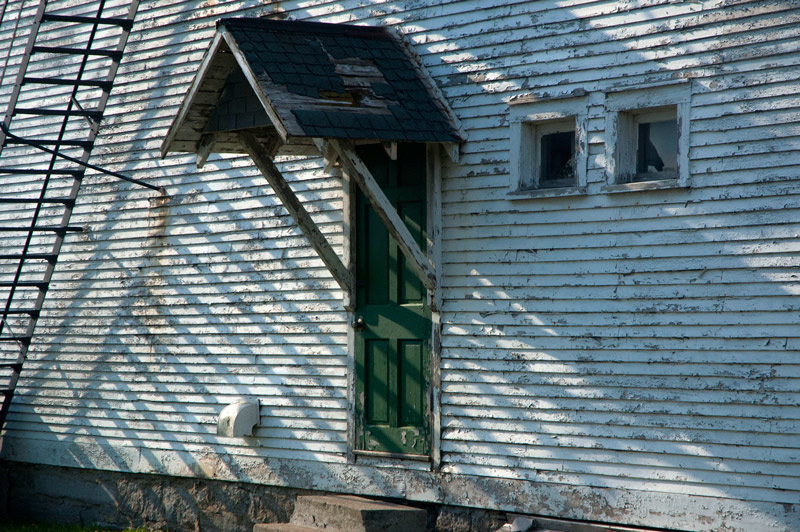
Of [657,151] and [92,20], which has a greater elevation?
[92,20]

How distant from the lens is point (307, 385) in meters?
8.50

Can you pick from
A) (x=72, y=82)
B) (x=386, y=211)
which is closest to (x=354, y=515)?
(x=386, y=211)

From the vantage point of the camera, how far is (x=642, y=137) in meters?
6.66

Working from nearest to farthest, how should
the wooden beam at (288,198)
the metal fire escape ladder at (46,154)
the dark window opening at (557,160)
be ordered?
1. the dark window opening at (557,160)
2. the wooden beam at (288,198)
3. the metal fire escape ladder at (46,154)

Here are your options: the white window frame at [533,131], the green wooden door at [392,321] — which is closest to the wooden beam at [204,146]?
the green wooden door at [392,321]

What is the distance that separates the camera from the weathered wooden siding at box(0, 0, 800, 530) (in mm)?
6016

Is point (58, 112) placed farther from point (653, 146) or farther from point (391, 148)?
point (653, 146)

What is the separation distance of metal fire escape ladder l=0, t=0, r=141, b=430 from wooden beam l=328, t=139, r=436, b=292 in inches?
160

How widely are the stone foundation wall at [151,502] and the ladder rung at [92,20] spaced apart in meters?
4.74

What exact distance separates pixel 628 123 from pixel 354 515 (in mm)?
3511

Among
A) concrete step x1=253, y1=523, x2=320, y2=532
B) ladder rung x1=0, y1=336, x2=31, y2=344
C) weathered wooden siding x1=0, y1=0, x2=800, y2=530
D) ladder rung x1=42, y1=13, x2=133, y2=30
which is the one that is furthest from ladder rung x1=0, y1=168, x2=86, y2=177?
concrete step x1=253, y1=523, x2=320, y2=532

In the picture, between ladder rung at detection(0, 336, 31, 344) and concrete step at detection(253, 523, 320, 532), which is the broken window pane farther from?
ladder rung at detection(0, 336, 31, 344)

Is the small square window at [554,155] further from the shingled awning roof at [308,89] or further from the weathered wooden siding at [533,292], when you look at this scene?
the shingled awning roof at [308,89]

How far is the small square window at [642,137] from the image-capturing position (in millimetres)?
6465
